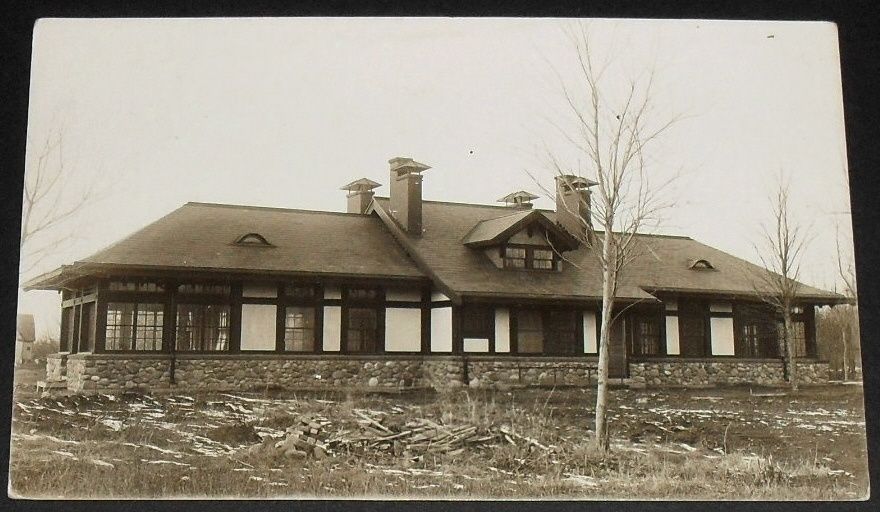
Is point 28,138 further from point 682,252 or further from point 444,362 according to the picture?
point 682,252

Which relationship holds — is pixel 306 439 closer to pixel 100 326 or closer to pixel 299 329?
pixel 299 329

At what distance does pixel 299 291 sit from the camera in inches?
380

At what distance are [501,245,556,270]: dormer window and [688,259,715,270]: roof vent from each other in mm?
1708

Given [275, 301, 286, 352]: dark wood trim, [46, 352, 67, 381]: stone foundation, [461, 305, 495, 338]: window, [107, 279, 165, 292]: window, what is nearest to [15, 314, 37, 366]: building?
[46, 352, 67, 381]: stone foundation

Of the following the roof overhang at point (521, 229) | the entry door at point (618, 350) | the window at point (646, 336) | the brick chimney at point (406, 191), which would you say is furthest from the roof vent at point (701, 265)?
the brick chimney at point (406, 191)

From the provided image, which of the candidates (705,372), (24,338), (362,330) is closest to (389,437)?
(362,330)

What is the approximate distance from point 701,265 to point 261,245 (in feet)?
17.3

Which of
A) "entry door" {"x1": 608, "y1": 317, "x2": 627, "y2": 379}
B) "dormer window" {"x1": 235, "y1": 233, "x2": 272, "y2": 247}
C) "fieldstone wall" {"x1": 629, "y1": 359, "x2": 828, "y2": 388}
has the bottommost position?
"fieldstone wall" {"x1": 629, "y1": 359, "x2": 828, "y2": 388}

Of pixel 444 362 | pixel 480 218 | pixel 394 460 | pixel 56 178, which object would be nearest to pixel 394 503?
pixel 394 460

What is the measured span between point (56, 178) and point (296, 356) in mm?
3296

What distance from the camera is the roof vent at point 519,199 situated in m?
8.84

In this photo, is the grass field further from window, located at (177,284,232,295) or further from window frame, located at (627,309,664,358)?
window, located at (177,284,232,295)

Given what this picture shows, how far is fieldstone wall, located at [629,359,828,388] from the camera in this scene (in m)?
9.05

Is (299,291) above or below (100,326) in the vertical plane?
above
